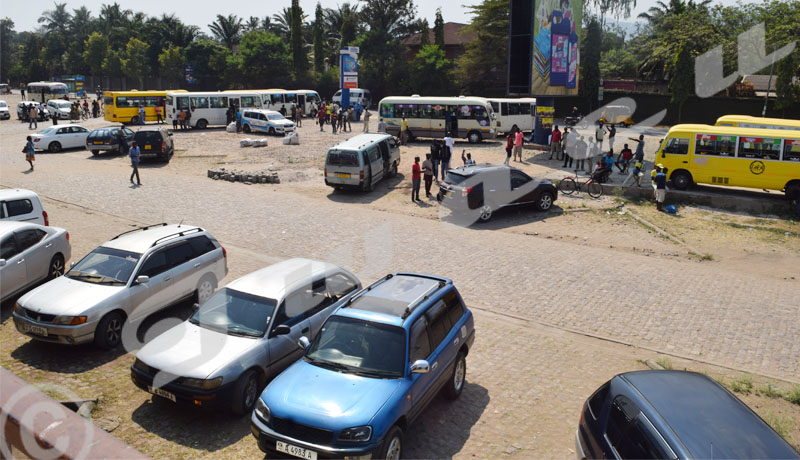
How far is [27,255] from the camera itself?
10.5 m

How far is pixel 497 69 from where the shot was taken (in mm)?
55812

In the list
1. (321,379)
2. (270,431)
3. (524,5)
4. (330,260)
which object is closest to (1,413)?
(270,431)

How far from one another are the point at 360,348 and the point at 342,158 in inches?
582

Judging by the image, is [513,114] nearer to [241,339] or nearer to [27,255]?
[27,255]

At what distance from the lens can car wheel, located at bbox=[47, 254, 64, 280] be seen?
11.2 m

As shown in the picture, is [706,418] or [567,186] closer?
[706,418]

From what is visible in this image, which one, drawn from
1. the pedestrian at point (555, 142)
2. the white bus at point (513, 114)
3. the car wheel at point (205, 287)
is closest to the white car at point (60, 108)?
the white bus at point (513, 114)

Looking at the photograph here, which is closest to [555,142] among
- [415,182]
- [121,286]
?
[415,182]

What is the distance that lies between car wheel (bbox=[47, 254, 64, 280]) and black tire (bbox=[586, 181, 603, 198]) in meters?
17.0

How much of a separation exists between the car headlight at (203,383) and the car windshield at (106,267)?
303 cm

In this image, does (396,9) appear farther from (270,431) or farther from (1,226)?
(270,431)

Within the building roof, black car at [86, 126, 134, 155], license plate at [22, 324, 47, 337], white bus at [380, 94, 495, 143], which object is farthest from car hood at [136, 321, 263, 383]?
the building roof

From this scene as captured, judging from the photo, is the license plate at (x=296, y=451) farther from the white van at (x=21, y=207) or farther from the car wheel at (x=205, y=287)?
the white van at (x=21, y=207)

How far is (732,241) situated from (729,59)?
3969 cm
